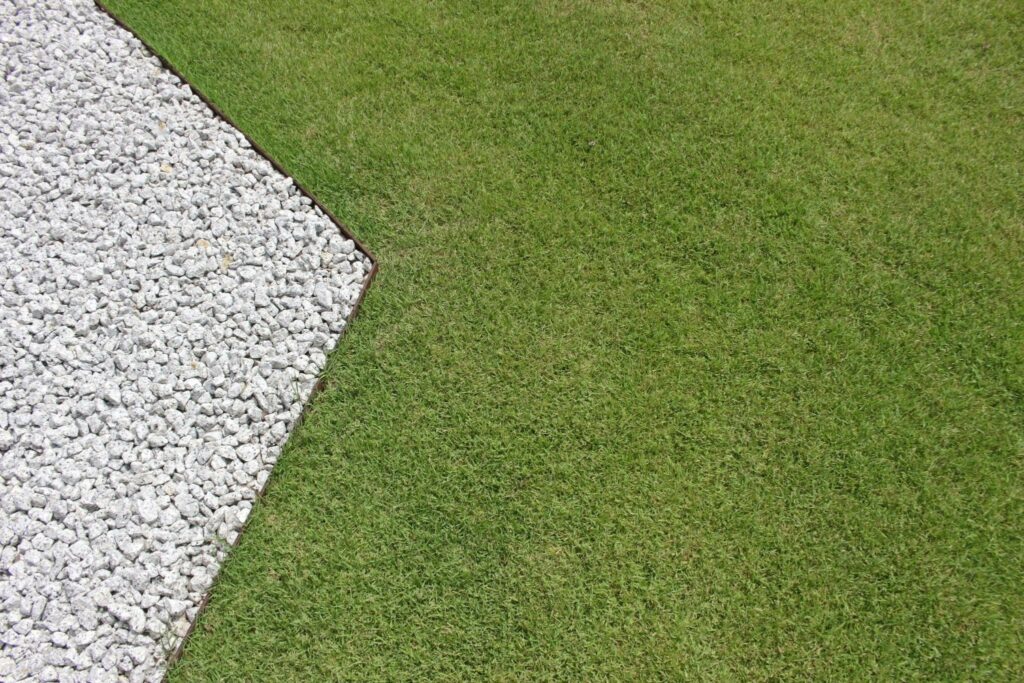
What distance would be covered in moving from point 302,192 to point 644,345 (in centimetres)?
233

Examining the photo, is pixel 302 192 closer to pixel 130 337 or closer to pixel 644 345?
pixel 130 337

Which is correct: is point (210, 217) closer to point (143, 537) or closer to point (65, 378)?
point (65, 378)

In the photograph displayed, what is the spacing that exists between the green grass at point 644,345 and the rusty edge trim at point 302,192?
0.06m

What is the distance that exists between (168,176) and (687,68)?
140 inches

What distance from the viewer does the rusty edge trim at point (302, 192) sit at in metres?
3.06

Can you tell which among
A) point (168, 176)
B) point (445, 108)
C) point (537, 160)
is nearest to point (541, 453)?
point (537, 160)

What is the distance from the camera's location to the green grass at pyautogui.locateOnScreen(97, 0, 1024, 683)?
310cm

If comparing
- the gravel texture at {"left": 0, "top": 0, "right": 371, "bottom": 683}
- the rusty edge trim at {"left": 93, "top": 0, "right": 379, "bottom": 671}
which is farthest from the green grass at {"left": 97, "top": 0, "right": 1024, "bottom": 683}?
the gravel texture at {"left": 0, "top": 0, "right": 371, "bottom": 683}

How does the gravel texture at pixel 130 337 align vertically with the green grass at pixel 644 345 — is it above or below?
below

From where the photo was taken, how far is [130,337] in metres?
3.63

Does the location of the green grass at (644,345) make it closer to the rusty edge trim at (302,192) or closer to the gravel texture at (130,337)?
the rusty edge trim at (302,192)

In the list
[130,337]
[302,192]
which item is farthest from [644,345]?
[130,337]

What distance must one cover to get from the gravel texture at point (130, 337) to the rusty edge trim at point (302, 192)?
0.12 feet

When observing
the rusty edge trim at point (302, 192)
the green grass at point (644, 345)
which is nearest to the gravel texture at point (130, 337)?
the rusty edge trim at point (302, 192)
